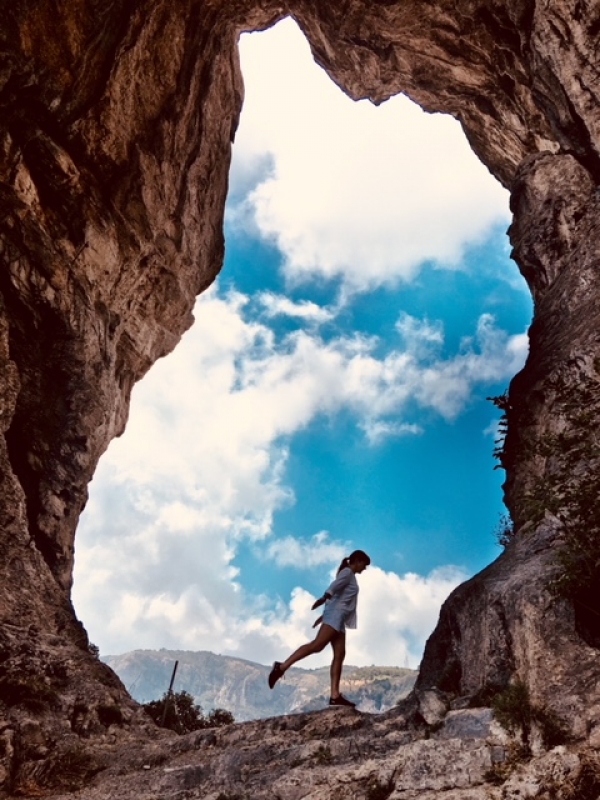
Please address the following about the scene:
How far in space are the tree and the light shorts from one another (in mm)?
25304

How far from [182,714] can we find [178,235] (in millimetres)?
29982

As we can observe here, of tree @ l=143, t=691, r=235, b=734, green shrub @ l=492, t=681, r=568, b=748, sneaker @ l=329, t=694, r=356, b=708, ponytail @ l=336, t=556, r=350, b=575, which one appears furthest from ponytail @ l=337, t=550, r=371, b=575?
tree @ l=143, t=691, r=235, b=734

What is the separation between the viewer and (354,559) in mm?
9953

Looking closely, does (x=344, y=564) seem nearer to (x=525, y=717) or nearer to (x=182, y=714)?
(x=525, y=717)

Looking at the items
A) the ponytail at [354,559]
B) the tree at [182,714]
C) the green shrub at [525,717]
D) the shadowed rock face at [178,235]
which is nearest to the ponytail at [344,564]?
the ponytail at [354,559]

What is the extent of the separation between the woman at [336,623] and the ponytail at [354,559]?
124mm

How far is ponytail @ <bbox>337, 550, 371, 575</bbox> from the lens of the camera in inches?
391

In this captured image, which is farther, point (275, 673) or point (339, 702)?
point (275, 673)

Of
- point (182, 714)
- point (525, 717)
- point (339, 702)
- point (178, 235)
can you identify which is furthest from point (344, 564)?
point (182, 714)

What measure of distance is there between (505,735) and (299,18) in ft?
127

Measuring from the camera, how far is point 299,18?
33.4 m

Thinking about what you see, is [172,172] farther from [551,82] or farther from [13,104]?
[551,82]

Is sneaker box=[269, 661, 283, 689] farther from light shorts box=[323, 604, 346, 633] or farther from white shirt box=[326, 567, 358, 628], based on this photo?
white shirt box=[326, 567, 358, 628]

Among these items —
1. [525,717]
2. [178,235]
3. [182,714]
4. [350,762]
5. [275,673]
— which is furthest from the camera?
[182,714]
